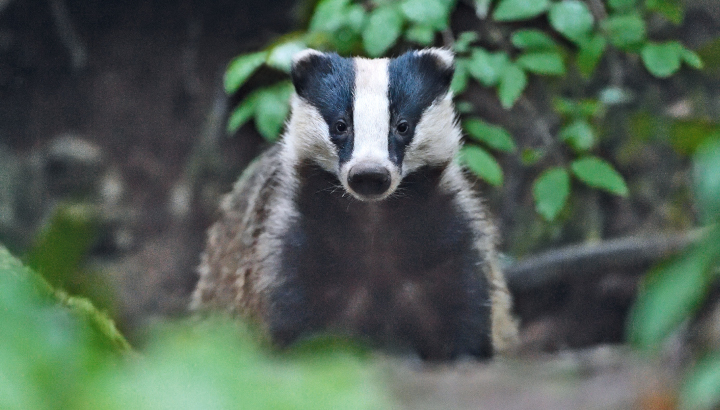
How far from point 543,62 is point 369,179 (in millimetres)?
1097

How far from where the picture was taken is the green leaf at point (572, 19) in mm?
2719

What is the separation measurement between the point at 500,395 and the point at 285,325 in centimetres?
130

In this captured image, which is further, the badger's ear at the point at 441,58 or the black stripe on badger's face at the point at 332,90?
the badger's ear at the point at 441,58

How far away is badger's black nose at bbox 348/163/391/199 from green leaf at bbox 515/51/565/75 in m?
1.03

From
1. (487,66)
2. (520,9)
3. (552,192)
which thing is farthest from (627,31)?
(552,192)

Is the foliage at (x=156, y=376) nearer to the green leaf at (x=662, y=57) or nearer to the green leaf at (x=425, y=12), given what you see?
the green leaf at (x=425, y=12)

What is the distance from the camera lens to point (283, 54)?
2705 millimetres

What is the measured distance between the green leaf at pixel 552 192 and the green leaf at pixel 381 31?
706mm

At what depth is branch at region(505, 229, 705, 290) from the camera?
2959 mm

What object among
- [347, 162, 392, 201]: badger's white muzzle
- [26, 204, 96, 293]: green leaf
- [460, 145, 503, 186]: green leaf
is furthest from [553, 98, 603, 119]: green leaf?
[26, 204, 96, 293]: green leaf

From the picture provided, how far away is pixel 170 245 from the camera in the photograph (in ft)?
12.0

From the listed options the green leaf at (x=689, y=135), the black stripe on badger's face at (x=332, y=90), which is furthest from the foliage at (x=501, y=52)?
the green leaf at (x=689, y=135)

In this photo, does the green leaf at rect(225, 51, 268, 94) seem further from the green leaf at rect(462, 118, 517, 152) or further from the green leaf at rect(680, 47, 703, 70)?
the green leaf at rect(680, 47, 703, 70)

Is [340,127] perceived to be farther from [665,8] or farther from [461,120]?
[665,8]
